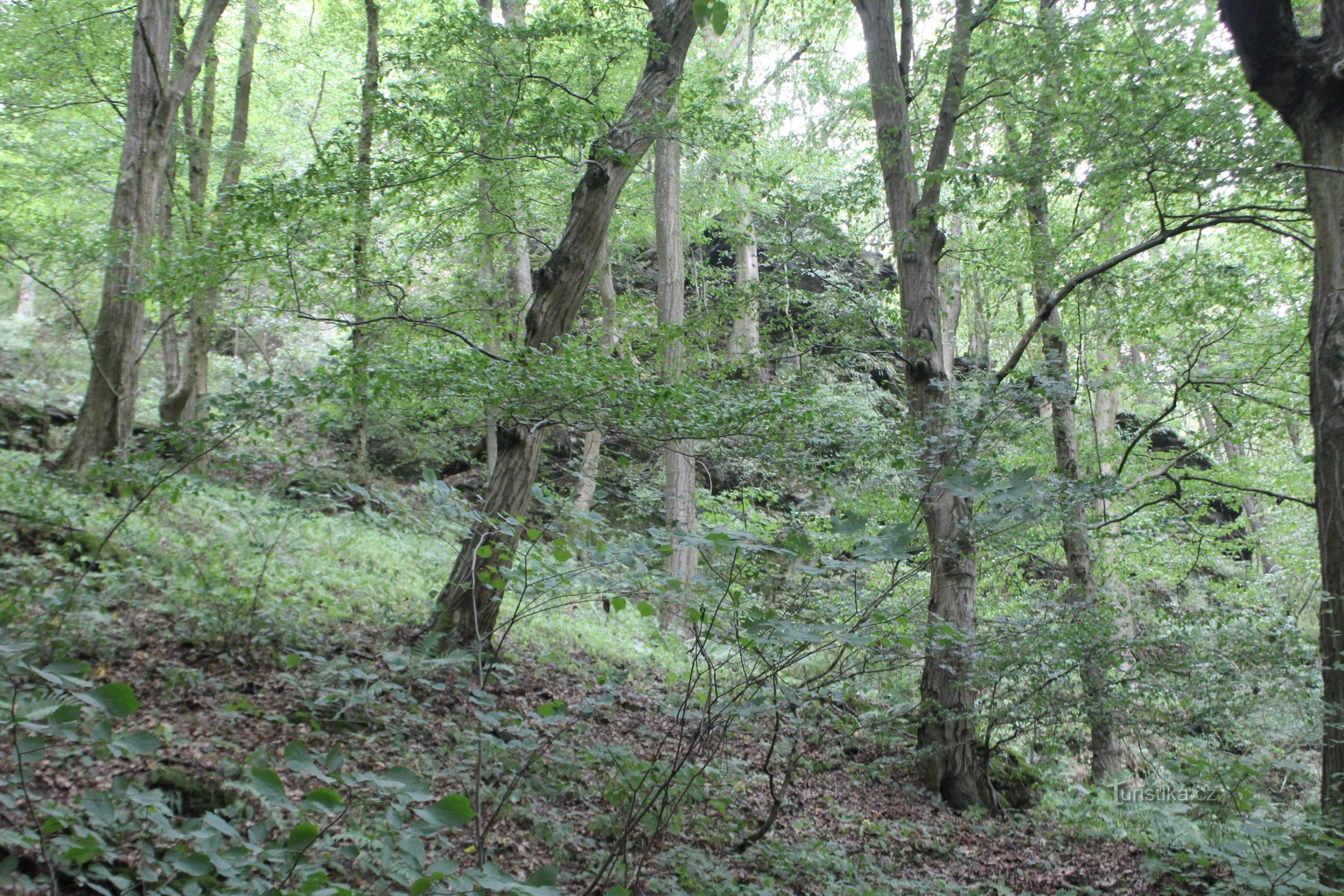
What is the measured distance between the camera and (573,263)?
6.63 m

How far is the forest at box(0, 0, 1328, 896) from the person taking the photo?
10.7 feet

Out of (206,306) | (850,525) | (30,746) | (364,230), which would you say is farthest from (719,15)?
(206,306)

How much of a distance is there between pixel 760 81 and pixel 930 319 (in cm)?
1385

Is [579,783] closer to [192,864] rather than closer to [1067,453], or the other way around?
[192,864]

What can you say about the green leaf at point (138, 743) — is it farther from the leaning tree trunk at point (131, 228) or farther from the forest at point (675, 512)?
the leaning tree trunk at point (131, 228)

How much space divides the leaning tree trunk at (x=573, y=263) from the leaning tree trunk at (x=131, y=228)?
3.94 meters

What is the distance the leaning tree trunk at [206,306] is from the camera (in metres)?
9.93

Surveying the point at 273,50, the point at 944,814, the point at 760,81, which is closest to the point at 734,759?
the point at 944,814

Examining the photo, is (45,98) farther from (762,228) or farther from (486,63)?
(762,228)

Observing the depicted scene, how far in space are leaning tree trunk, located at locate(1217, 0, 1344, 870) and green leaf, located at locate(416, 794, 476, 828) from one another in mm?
4701

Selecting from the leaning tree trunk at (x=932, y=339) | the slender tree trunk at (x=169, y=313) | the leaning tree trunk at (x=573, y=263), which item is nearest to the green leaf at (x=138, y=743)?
the leaning tree trunk at (x=573, y=263)

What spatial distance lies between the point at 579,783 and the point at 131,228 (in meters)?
6.91

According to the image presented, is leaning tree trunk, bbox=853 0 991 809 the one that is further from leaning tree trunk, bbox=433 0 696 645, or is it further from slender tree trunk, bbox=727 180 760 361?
leaning tree trunk, bbox=433 0 696 645

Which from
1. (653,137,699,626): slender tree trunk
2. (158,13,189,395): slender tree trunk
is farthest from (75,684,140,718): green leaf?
(158,13,189,395): slender tree trunk
